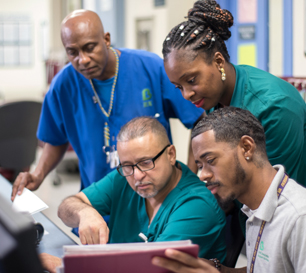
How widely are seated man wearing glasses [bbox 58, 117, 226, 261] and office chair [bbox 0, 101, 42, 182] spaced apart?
1510 millimetres

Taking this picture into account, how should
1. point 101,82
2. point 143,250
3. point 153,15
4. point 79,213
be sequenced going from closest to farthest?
point 143,250 < point 79,213 < point 101,82 < point 153,15

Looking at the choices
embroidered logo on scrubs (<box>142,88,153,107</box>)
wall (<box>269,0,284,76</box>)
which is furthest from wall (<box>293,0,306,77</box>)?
embroidered logo on scrubs (<box>142,88,153,107</box>)

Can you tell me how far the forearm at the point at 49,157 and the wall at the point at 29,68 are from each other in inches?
315

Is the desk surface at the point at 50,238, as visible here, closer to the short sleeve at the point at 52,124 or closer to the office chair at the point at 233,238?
the short sleeve at the point at 52,124

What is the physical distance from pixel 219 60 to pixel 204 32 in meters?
0.10

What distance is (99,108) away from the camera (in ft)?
5.58

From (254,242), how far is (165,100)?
0.83 meters

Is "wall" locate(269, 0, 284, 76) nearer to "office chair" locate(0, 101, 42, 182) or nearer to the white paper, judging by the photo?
"office chair" locate(0, 101, 42, 182)

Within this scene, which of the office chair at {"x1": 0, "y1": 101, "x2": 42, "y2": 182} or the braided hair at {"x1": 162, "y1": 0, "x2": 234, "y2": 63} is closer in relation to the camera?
the braided hair at {"x1": 162, "y1": 0, "x2": 234, "y2": 63}

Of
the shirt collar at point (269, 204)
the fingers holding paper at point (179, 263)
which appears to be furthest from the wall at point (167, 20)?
the fingers holding paper at point (179, 263)

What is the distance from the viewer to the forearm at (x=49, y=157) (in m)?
1.75

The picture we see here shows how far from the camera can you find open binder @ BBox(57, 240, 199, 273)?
73 centimetres

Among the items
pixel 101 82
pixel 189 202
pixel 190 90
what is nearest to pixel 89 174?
pixel 101 82

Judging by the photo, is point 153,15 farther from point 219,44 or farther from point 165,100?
point 219,44
